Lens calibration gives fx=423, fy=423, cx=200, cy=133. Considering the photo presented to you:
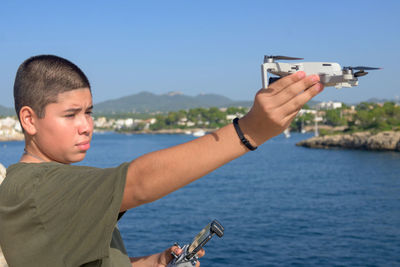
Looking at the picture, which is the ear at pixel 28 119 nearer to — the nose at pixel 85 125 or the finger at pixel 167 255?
the nose at pixel 85 125

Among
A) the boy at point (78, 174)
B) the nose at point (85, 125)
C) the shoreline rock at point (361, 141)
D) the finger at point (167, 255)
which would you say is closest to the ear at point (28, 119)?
the boy at point (78, 174)

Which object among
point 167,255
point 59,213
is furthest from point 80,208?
point 167,255

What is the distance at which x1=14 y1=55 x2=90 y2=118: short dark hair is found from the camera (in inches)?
49.2

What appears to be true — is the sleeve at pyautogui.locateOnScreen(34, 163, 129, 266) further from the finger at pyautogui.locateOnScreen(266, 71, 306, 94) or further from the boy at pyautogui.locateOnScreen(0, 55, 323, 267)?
the finger at pyautogui.locateOnScreen(266, 71, 306, 94)

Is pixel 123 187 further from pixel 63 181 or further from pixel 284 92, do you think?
pixel 284 92

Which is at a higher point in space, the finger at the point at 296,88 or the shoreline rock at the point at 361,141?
the finger at the point at 296,88

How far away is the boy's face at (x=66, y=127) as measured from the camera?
4.17ft

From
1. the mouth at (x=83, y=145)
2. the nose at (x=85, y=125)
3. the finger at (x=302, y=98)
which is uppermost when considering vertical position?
the finger at (x=302, y=98)

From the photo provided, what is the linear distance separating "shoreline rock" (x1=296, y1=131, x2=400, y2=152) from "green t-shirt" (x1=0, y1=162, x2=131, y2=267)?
244 feet

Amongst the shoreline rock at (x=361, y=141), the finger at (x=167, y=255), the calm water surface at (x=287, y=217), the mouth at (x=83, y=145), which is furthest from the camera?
the shoreline rock at (x=361, y=141)

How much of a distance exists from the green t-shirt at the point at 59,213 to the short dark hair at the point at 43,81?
0.20 meters

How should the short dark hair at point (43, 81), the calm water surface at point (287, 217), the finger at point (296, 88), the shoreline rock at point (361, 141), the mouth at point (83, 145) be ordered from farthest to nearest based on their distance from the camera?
the shoreline rock at point (361, 141), the calm water surface at point (287, 217), the mouth at point (83, 145), the short dark hair at point (43, 81), the finger at point (296, 88)

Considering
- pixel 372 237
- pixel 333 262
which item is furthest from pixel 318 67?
pixel 372 237

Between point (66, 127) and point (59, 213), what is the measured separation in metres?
0.30
